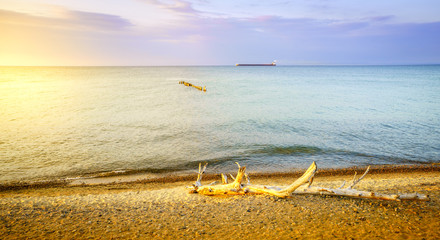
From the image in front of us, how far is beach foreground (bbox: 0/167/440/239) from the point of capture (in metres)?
5.75

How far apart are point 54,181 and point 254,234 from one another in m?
10.2

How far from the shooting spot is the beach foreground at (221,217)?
575 cm

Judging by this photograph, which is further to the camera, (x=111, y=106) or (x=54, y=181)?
(x=111, y=106)

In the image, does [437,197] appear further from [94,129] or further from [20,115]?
[20,115]

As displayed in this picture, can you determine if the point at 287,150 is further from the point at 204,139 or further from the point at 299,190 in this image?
the point at 299,190

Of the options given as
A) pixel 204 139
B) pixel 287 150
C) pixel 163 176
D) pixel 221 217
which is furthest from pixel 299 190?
pixel 204 139

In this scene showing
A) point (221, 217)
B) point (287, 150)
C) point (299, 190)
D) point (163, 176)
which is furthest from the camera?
point (287, 150)

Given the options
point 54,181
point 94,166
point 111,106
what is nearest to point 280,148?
point 94,166

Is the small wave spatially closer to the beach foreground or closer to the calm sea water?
the calm sea water

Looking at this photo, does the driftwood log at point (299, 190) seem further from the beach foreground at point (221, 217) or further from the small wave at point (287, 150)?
the small wave at point (287, 150)

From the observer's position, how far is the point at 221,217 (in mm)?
6652

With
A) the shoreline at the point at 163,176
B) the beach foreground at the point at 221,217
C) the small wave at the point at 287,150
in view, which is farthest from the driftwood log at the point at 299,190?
the small wave at the point at 287,150

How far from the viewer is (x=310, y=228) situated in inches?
235

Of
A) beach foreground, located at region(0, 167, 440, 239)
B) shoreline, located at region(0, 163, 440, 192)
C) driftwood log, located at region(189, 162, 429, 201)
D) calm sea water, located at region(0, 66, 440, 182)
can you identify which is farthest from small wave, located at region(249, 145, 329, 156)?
driftwood log, located at region(189, 162, 429, 201)
